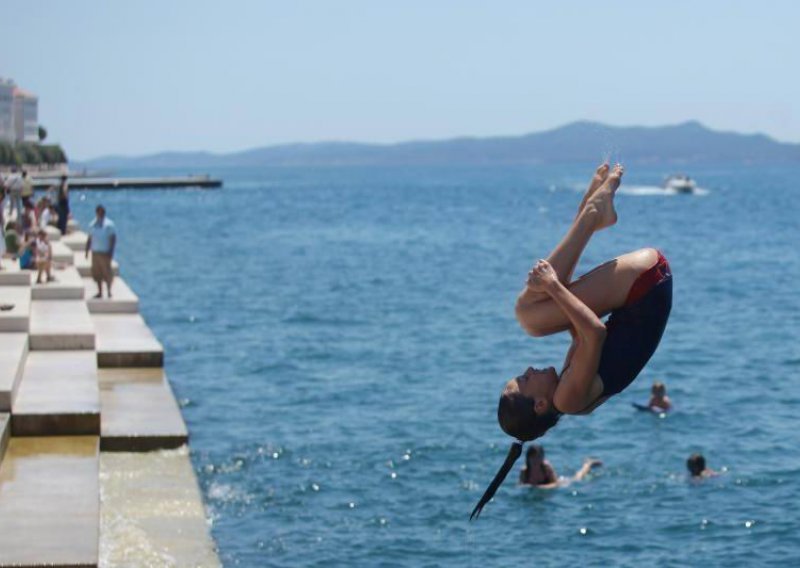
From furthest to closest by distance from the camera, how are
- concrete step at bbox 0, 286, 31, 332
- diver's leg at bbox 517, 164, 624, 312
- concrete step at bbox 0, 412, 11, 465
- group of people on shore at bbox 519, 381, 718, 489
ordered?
1. concrete step at bbox 0, 286, 31, 332
2. group of people on shore at bbox 519, 381, 718, 489
3. concrete step at bbox 0, 412, 11, 465
4. diver's leg at bbox 517, 164, 624, 312

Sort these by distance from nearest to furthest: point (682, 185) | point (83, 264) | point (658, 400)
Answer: point (658, 400) → point (83, 264) → point (682, 185)

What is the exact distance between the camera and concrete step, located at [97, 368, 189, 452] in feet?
61.6

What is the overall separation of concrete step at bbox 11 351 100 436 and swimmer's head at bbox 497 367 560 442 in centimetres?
1171

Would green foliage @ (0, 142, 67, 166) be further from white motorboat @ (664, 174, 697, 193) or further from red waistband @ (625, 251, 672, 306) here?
red waistband @ (625, 251, 672, 306)

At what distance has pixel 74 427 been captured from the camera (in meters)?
17.8

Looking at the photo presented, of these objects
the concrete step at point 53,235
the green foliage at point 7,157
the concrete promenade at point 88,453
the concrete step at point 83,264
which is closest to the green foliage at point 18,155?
the green foliage at point 7,157

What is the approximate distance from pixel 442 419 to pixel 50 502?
12.5 meters

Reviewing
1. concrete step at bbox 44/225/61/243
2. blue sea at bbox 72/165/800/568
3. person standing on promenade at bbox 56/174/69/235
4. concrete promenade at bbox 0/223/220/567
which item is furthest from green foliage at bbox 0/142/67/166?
concrete promenade at bbox 0/223/220/567

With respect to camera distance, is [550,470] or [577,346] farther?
[550,470]

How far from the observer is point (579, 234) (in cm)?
634

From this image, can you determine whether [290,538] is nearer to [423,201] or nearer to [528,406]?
[528,406]

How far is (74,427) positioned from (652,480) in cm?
821

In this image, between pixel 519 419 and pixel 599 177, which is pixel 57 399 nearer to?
pixel 519 419

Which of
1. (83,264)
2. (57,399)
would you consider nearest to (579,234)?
(57,399)
